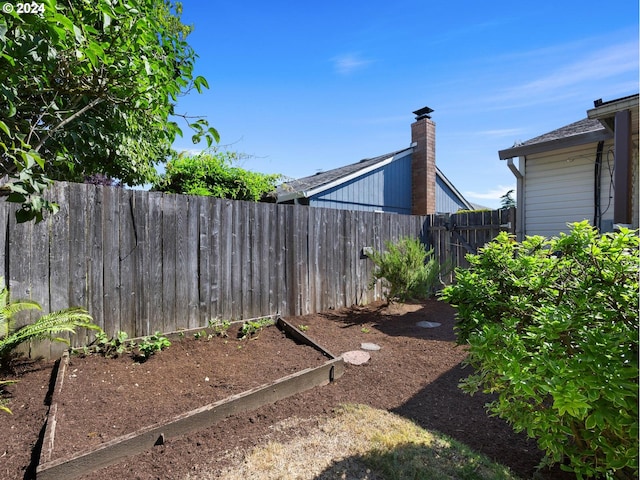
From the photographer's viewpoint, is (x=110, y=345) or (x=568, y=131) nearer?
(x=110, y=345)

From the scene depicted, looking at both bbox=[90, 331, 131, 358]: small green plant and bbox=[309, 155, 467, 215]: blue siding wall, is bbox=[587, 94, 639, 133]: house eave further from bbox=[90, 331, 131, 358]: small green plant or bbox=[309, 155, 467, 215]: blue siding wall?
bbox=[90, 331, 131, 358]: small green plant

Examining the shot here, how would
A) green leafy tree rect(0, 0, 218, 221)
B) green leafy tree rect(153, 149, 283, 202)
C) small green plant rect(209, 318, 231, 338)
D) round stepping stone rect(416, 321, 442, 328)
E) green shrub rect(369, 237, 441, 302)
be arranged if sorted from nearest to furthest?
green leafy tree rect(0, 0, 218, 221) < small green plant rect(209, 318, 231, 338) < round stepping stone rect(416, 321, 442, 328) < green shrub rect(369, 237, 441, 302) < green leafy tree rect(153, 149, 283, 202)

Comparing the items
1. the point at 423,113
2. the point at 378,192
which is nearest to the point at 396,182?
the point at 378,192

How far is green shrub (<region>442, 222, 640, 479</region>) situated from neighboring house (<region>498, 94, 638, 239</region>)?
13.2 ft

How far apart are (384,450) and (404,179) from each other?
11060 mm

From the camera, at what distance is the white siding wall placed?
19.1 ft

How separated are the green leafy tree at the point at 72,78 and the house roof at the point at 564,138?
632 centimetres

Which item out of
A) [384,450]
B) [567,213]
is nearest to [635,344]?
[384,450]

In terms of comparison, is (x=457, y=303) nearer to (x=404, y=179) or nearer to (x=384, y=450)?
(x=384, y=450)

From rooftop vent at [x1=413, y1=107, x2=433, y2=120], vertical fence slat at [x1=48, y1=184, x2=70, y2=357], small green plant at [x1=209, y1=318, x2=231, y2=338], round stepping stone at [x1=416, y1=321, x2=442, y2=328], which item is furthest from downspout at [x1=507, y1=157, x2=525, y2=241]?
vertical fence slat at [x1=48, y1=184, x2=70, y2=357]

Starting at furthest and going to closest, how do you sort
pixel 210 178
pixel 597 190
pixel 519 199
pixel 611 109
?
pixel 210 178 < pixel 519 199 < pixel 597 190 < pixel 611 109

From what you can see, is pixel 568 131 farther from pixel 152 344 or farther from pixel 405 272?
pixel 152 344

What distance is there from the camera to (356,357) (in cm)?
381

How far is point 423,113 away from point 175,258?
10.7 m
